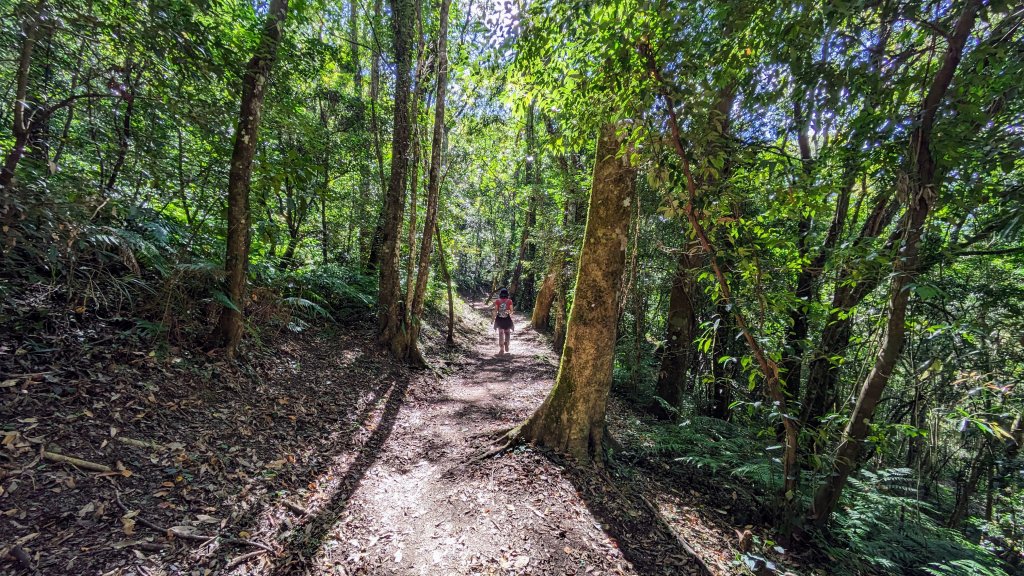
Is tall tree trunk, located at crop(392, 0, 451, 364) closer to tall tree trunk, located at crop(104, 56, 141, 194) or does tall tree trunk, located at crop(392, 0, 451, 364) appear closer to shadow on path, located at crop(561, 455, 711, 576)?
tall tree trunk, located at crop(104, 56, 141, 194)

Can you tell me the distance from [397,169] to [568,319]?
604 centimetres

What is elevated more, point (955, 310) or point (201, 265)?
point (955, 310)

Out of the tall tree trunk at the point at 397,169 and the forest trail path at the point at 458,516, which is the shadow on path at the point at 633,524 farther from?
the tall tree trunk at the point at 397,169

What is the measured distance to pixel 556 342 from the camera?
12828 millimetres

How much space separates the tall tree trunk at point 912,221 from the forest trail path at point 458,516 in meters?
2.57

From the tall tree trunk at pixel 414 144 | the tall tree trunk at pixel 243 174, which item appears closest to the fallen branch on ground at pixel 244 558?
the tall tree trunk at pixel 243 174

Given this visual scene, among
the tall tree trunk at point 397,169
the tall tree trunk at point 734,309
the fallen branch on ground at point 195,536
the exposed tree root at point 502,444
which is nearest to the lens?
the fallen branch on ground at point 195,536

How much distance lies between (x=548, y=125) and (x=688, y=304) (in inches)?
304

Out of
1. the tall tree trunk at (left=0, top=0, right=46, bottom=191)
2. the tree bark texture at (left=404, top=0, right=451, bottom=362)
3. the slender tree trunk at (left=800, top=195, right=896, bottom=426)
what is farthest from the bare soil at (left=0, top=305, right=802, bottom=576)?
the tree bark texture at (left=404, top=0, right=451, bottom=362)

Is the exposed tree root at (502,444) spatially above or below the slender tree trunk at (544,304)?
below

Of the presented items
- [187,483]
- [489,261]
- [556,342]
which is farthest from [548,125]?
[489,261]

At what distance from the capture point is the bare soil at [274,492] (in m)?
2.61

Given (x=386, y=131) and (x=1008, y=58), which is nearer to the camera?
(x=1008, y=58)

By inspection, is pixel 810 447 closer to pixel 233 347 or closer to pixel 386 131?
pixel 233 347
